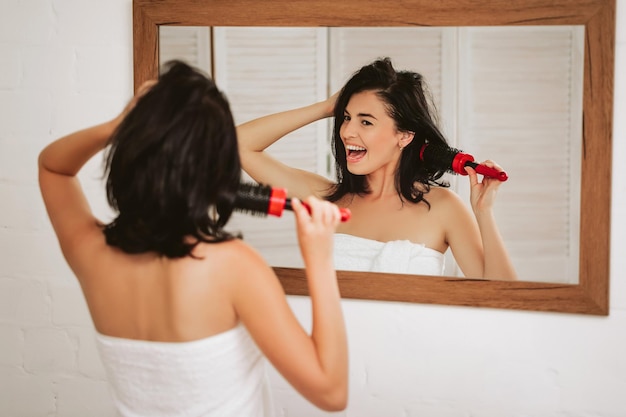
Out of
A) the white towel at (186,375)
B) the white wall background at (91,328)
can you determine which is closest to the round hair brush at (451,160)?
the white wall background at (91,328)

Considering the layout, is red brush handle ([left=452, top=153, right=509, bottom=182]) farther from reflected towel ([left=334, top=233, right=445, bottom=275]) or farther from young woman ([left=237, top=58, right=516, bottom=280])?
reflected towel ([left=334, top=233, right=445, bottom=275])

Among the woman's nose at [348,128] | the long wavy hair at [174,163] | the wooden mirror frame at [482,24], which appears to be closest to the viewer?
the long wavy hair at [174,163]

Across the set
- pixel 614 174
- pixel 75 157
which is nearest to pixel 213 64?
pixel 75 157

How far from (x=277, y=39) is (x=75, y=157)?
53cm

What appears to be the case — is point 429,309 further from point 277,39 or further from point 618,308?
point 277,39

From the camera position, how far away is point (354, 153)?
1410 millimetres

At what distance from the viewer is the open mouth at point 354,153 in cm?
141

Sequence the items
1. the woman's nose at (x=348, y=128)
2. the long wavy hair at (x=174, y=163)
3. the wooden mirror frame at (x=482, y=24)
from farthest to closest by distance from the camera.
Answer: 1. the woman's nose at (x=348, y=128)
2. the wooden mirror frame at (x=482, y=24)
3. the long wavy hair at (x=174, y=163)

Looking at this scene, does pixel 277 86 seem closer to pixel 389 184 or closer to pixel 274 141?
pixel 274 141

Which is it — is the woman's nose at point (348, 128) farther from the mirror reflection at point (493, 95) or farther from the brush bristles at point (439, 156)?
the brush bristles at point (439, 156)

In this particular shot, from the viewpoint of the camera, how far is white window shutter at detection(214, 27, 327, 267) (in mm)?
1409

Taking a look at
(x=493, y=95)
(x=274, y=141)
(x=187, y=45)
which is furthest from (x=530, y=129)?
(x=187, y=45)

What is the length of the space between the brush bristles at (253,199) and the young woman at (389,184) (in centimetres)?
45

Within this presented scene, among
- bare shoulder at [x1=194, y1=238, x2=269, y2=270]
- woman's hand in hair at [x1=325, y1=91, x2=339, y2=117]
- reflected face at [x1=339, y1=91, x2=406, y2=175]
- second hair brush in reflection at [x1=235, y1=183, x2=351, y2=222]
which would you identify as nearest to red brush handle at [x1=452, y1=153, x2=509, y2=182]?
reflected face at [x1=339, y1=91, x2=406, y2=175]
